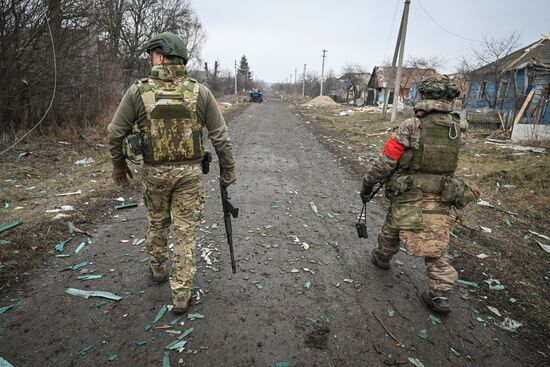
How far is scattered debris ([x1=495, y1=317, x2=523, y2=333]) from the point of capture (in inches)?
99.0

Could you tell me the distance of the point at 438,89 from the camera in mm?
2596

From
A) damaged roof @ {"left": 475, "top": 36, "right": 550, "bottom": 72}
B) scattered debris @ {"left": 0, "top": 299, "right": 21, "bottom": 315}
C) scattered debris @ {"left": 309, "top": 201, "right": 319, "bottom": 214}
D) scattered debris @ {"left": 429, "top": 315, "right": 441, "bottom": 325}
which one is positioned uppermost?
damaged roof @ {"left": 475, "top": 36, "right": 550, "bottom": 72}

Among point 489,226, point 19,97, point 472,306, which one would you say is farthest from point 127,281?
point 19,97

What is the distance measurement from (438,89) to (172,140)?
87.8 inches

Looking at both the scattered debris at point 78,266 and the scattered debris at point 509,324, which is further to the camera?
the scattered debris at point 78,266

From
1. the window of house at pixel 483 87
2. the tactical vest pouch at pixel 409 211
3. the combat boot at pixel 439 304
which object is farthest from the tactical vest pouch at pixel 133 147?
the window of house at pixel 483 87

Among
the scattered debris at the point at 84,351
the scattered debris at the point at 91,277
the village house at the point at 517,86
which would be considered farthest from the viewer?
the village house at the point at 517,86

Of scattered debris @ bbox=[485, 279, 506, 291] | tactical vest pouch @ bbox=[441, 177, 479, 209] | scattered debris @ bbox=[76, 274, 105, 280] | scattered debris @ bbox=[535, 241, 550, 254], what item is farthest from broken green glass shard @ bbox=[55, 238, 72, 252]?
scattered debris @ bbox=[535, 241, 550, 254]

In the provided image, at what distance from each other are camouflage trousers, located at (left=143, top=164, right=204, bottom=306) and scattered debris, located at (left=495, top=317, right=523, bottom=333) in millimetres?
2593

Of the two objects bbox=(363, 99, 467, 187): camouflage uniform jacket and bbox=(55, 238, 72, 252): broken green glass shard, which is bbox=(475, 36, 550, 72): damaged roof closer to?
bbox=(363, 99, 467, 187): camouflage uniform jacket

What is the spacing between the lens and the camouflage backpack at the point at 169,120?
2.26m

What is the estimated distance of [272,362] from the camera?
2074 millimetres

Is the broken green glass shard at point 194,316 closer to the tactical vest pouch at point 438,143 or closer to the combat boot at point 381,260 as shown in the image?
the combat boot at point 381,260

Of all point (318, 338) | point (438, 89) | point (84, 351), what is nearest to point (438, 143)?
point (438, 89)
